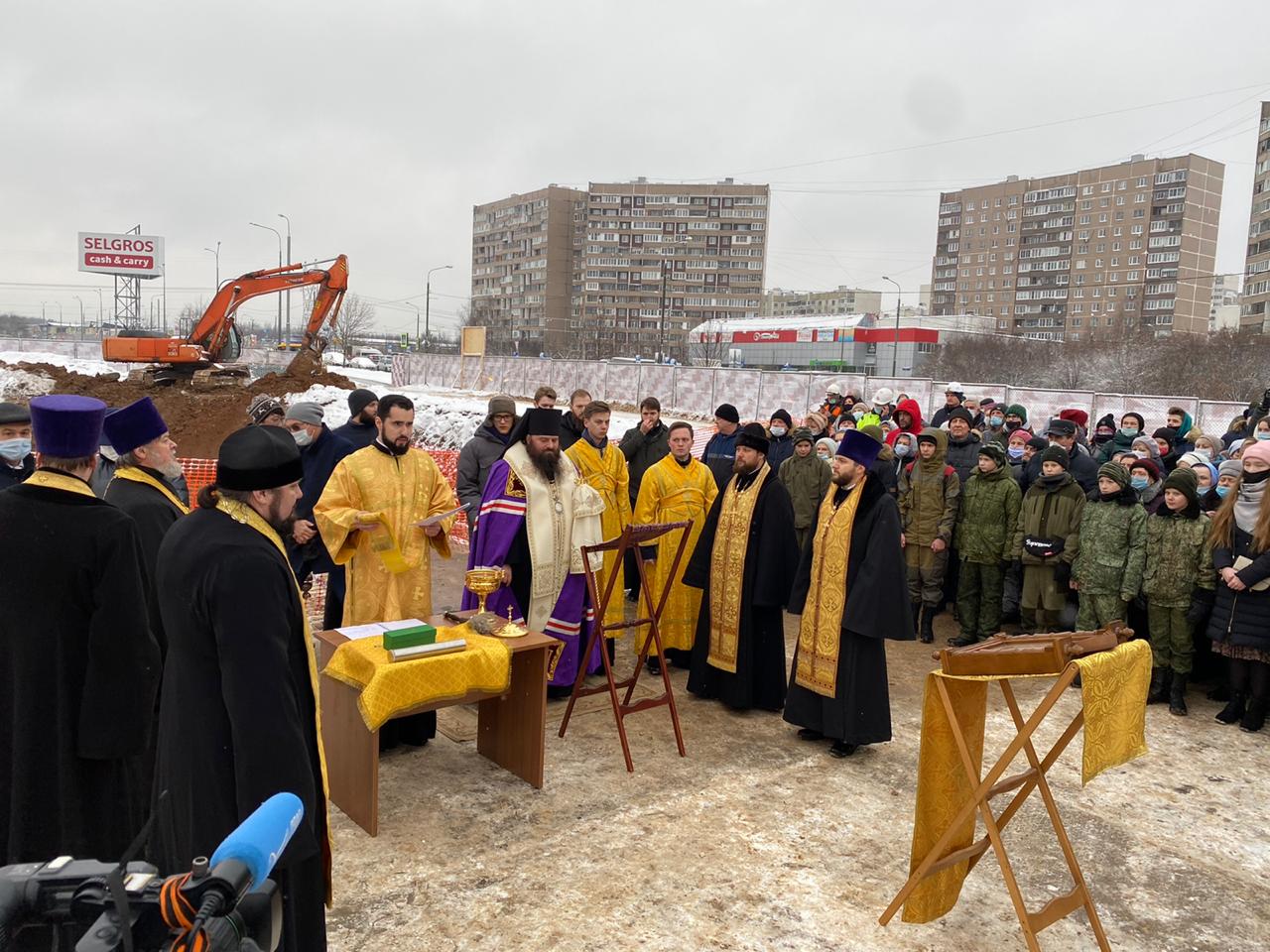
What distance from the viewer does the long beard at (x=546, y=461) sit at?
5.79m

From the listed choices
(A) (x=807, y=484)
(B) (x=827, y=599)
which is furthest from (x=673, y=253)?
(B) (x=827, y=599)

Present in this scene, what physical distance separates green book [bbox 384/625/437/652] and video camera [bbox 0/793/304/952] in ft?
10.3

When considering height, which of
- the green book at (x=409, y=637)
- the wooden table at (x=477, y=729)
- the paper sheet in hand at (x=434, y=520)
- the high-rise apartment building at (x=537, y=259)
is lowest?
the wooden table at (x=477, y=729)

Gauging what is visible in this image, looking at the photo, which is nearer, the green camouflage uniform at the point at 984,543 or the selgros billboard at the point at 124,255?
the green camouflage uniform at the point at 984,543

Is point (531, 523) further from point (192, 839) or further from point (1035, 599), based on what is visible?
point (1035, 599)

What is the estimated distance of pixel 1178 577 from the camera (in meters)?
6.36

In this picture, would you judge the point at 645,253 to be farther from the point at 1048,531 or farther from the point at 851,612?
the point at 851,612

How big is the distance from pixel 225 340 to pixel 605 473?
751 inches

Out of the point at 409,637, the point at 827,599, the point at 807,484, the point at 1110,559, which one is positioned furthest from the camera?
the point at 807,484

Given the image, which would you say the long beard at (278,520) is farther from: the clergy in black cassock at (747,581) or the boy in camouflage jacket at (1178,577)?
the boy in camouflage jacket at (1178,577)

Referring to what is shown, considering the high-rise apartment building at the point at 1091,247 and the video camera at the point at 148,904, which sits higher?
the high-rise apartment building at the point at 1091,247

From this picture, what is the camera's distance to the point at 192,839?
263 cm

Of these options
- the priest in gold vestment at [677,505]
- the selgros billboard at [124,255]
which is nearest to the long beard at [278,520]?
the priest in gold vestment at [677,505]

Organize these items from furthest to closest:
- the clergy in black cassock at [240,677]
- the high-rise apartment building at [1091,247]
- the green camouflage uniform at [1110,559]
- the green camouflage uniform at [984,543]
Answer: the high-rise apartment building at [1091,247]
the green camouflage uniform at [984,543]
the green camouflage uniform at [1110,559]
the clergy in black cassock at [240,677]
